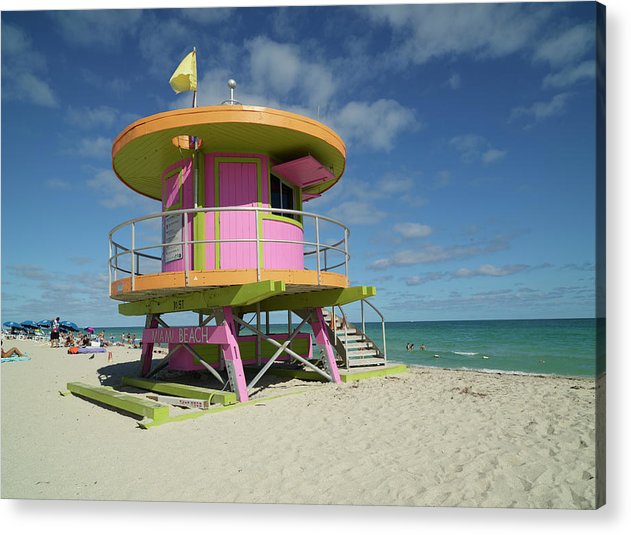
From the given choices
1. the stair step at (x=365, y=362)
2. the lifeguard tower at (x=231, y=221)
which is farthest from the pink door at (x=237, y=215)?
the stair step at (x=365, y=362)

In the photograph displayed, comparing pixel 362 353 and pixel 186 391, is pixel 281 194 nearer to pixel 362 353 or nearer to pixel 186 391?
pixel 186 391

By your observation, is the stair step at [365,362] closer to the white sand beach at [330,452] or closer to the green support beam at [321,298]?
the green support beam at [321,298]

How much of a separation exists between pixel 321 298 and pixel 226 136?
139 inches

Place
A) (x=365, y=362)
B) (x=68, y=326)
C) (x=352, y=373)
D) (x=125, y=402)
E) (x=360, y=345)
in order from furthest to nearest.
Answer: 1. (x=68, y=326)
2. (x=360, y=345)
3. (x=365, y=362)
4. (x=352, y=373)
5. (x=125, y=402)

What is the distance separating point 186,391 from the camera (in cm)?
838

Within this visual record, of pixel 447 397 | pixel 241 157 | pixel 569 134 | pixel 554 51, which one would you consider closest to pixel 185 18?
pixel 241 157

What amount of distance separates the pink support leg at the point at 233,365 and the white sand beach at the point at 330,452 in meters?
0.32

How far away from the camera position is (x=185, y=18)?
582 cm

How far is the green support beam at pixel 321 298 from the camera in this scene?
28.8 feet

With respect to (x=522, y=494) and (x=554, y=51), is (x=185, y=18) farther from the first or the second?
(x=522, y=494)

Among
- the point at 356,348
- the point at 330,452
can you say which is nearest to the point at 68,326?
the point at 356,348

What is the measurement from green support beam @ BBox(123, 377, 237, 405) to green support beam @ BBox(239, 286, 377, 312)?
→ 2.11 metres

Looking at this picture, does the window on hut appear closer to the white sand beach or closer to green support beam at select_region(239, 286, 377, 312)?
green support beam at select_region(239, 286, 377, 312)

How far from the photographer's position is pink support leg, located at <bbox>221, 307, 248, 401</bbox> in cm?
767
